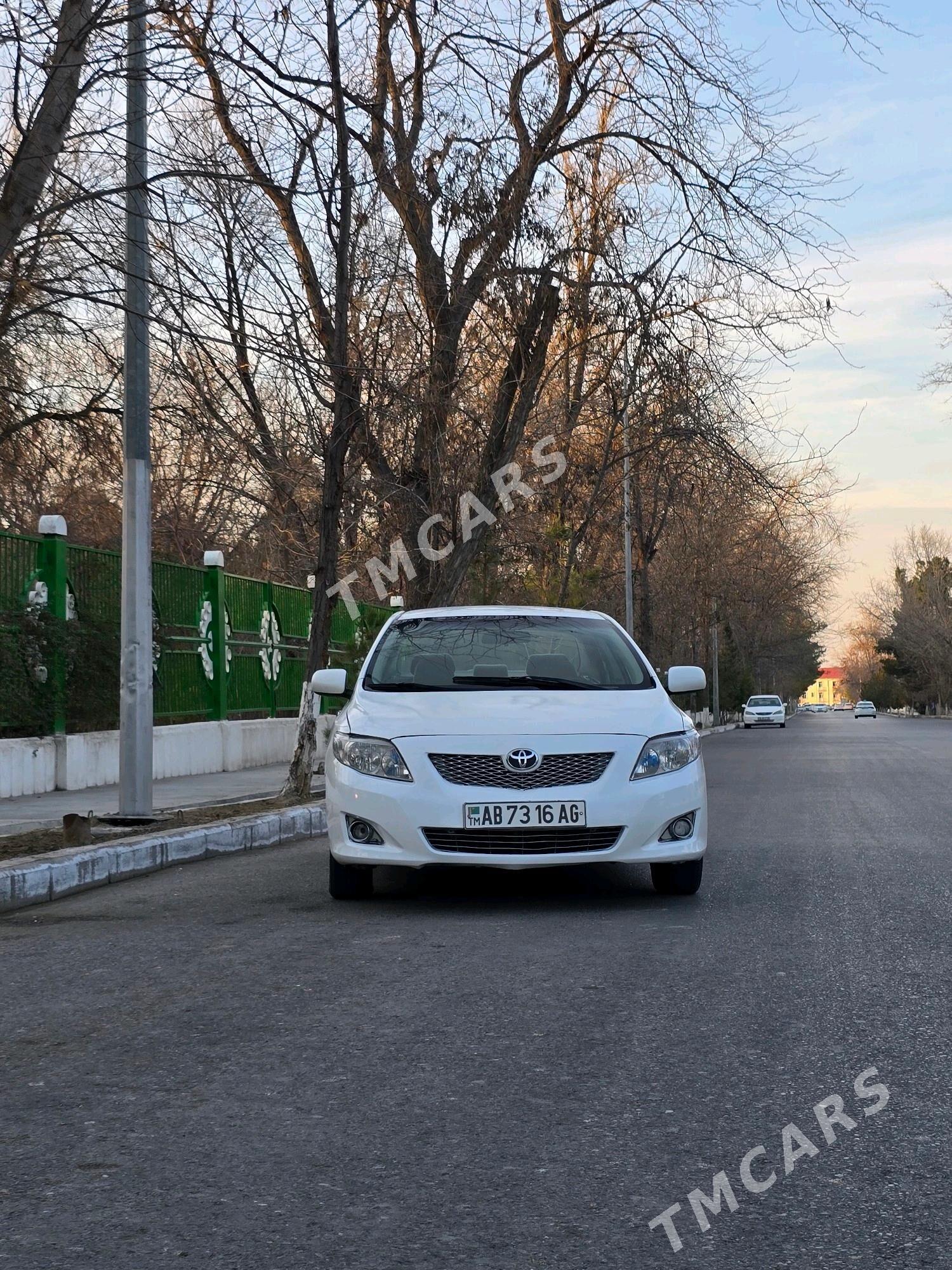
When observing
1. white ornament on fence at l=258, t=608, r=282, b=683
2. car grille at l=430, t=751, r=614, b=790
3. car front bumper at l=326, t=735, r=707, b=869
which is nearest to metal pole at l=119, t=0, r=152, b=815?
car front bumper at l=326, t=735, r=707, b=869

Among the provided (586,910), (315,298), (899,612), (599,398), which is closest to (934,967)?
(586,910)

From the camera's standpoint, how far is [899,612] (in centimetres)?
12406

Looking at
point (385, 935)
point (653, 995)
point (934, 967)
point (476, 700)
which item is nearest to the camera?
point (653, 995)

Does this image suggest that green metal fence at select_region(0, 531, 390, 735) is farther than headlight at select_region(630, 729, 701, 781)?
Yes

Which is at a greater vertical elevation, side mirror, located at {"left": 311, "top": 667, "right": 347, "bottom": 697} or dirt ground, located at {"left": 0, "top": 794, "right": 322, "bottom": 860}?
side mirror, located at {"left": 311, "top": 667, "right": 347, "bottom": 697}

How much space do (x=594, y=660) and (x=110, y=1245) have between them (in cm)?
637

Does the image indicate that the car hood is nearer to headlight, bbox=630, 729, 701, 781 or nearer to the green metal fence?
headlight, bbox=630, 729, 701, 781

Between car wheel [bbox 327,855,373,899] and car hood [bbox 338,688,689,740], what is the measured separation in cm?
72

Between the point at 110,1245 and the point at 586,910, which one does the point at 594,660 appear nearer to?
the point at 586,910

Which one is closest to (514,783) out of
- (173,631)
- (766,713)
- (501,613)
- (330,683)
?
(330,683)

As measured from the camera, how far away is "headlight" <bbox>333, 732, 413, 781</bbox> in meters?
7.69

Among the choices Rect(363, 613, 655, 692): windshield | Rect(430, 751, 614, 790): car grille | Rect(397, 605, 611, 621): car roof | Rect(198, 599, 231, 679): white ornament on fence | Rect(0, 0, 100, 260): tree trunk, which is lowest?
Rect(430, 751, 614, 790): car grille

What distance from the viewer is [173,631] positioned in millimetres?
Answer: 17984

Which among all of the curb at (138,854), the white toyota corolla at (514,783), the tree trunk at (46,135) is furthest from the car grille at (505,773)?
the tree trunk at (46,135)
